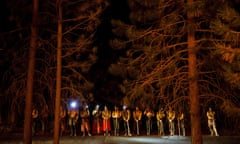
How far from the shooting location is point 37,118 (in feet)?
71.8

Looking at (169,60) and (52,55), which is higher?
(52,55)

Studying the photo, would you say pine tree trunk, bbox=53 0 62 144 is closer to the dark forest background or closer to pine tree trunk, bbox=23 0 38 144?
the dark forest background

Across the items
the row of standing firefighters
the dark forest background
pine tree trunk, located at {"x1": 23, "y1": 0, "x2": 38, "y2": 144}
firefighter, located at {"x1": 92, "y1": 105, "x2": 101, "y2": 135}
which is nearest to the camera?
the dark forest background

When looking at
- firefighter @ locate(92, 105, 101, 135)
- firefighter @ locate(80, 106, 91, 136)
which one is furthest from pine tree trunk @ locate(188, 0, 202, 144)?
firefighter @ locate(92, 105, 101, 135)

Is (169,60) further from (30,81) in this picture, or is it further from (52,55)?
(52,55)

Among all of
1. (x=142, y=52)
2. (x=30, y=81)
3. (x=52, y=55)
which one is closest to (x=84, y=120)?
(x=52, y=55)

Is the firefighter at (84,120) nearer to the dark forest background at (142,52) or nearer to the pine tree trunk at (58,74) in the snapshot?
the dark forest background at (142,52)

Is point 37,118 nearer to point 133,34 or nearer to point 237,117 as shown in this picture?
point 133,34

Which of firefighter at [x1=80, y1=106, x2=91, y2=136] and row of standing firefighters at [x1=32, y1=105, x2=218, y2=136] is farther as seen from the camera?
firefighter at [x1=80, y1=106, x2=91, y2=136]

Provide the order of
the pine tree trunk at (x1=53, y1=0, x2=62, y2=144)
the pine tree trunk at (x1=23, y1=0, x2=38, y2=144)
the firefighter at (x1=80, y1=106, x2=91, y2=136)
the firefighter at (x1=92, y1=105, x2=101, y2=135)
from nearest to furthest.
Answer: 1. the pine tree trunk at (x1=23, y1=0, x2=38, y2=144)
2. the pine tree trunk at (x1=53, y1=0, x2=62, y2=144)
3. the firefighter at (x1=80, y1=106, x2=91, y2=136)
4. the firefighter at (x1=92, y1=105, x2=101, y2=135)

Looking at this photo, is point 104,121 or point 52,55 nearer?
point 52,55

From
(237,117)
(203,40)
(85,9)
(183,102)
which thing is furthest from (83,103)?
(237,117)

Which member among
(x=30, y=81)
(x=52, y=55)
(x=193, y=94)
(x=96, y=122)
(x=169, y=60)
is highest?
(x=52, y=55)

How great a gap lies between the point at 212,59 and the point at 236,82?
193cm
